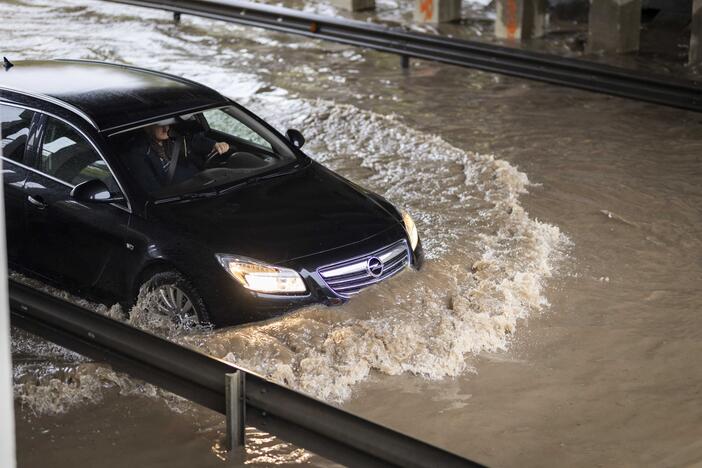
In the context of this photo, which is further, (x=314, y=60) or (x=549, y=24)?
(x=549, y=24)

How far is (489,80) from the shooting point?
1435 centimetres

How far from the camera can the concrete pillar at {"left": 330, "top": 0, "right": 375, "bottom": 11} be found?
61.4ft

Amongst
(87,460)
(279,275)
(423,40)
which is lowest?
(87,460)

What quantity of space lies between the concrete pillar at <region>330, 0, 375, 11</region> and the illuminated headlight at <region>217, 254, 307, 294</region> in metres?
12.7

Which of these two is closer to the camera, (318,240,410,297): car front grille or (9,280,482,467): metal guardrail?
(9,280,482,467): metal guardrail

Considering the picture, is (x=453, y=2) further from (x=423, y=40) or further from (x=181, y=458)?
(x=181, y=458)

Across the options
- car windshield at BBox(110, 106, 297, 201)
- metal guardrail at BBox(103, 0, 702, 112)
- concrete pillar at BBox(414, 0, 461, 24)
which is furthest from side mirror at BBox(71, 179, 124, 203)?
concrete pillar at BBox(414, 0, 461, 24)

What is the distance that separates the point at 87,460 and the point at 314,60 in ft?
34.2

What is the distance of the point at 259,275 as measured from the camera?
264 inches

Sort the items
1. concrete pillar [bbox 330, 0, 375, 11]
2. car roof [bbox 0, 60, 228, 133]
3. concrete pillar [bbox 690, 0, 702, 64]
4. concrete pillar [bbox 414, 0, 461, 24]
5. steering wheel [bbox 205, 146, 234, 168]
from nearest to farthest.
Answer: car roof [bbox 0, 60, 228, 133] → steering wheel [bbox 205, 146, 234, 168] → concrete pillar [bbox 690, 0, 702, 64] → concrete pillar [bbox 414, 0, 461, 24] → concrete pillar [bbox 330, 0, 375, 11]

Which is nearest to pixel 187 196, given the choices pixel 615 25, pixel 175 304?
pixel 175 304

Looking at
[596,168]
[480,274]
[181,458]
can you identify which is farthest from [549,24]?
[181,458]

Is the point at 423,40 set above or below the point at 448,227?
above

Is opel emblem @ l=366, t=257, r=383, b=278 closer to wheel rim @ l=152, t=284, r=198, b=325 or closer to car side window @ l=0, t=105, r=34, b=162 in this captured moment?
wheel rim @ l=152, t=284, r=198, b=325
